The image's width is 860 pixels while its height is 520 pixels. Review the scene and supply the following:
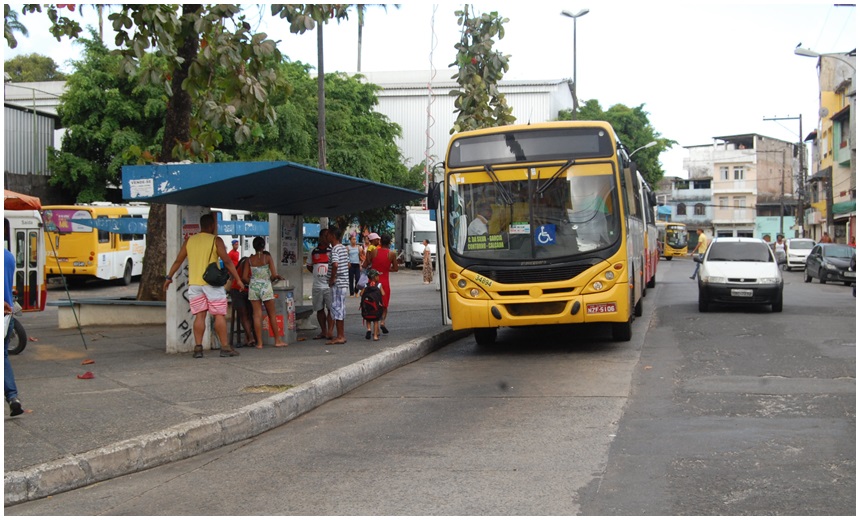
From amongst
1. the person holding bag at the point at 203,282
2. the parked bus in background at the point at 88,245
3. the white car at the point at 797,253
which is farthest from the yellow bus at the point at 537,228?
the white car at the point at 797,253

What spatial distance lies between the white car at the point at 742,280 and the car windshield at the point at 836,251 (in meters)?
14.5

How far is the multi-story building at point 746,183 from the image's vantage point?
84.7m

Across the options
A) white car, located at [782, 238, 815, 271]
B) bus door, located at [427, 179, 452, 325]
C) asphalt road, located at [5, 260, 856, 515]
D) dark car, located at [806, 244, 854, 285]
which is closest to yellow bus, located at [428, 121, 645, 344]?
bus door, located at [427, 179, 452, 325]

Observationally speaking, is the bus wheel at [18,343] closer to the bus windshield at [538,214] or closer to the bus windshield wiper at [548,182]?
the bus windshield at [538,214]

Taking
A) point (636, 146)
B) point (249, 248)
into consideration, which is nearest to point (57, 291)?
point (249, 248)

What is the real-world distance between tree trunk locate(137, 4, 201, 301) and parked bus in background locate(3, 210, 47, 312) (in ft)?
16.4

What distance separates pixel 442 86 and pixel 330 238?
176 feet

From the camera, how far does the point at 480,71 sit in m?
17.2

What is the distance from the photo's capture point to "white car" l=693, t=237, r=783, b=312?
58.3 feet

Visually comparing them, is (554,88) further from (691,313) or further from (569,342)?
(569,342)

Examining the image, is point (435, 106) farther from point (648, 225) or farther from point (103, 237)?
point (648, 225)

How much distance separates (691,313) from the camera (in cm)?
1831

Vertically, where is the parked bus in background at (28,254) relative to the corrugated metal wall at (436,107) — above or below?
below

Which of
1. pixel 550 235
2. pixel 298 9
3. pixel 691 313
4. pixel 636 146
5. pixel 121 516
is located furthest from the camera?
pixel 636 146
